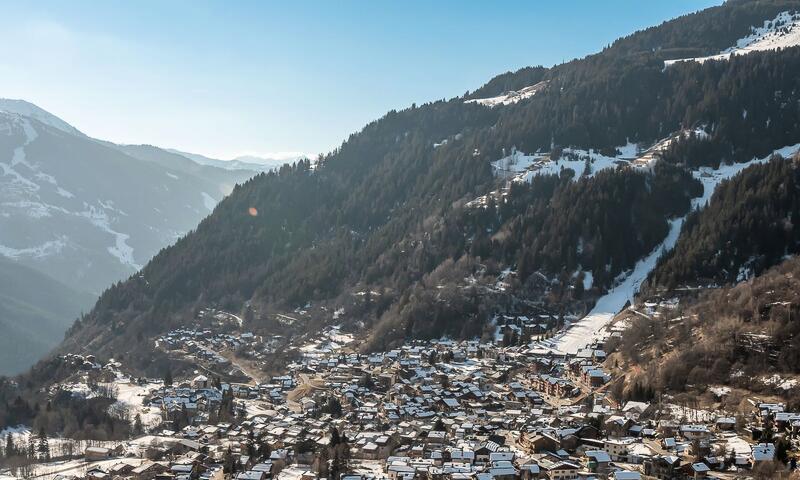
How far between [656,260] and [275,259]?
248ft

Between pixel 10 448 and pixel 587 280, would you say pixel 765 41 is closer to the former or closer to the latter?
pixel 587 280

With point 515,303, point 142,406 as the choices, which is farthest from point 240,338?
point 515,303

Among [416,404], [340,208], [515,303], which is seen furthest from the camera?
[340,208]

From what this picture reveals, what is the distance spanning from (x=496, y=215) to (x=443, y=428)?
7180 cm

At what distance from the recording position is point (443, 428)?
205ft

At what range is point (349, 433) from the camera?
205 ft

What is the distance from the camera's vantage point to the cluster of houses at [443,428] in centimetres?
4959

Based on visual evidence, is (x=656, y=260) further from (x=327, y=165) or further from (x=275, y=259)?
(x=327, y=165)

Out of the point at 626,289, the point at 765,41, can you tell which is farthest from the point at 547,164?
the point at 765,41

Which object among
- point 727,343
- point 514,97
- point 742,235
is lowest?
point 727,343

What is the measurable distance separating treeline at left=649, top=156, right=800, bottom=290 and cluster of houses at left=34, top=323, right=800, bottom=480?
2163cm

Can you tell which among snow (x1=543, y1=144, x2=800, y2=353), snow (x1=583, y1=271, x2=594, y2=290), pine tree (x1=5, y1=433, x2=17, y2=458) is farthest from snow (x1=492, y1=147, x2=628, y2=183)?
pine tree (x1=5, y1=433, x2=17, y2=458)

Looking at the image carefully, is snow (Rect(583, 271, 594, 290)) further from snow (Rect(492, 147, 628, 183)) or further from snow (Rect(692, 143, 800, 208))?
snow (Rect(492, 147, 628, 183))

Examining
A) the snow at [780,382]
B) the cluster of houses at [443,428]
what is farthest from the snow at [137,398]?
the snow at [780,382]
